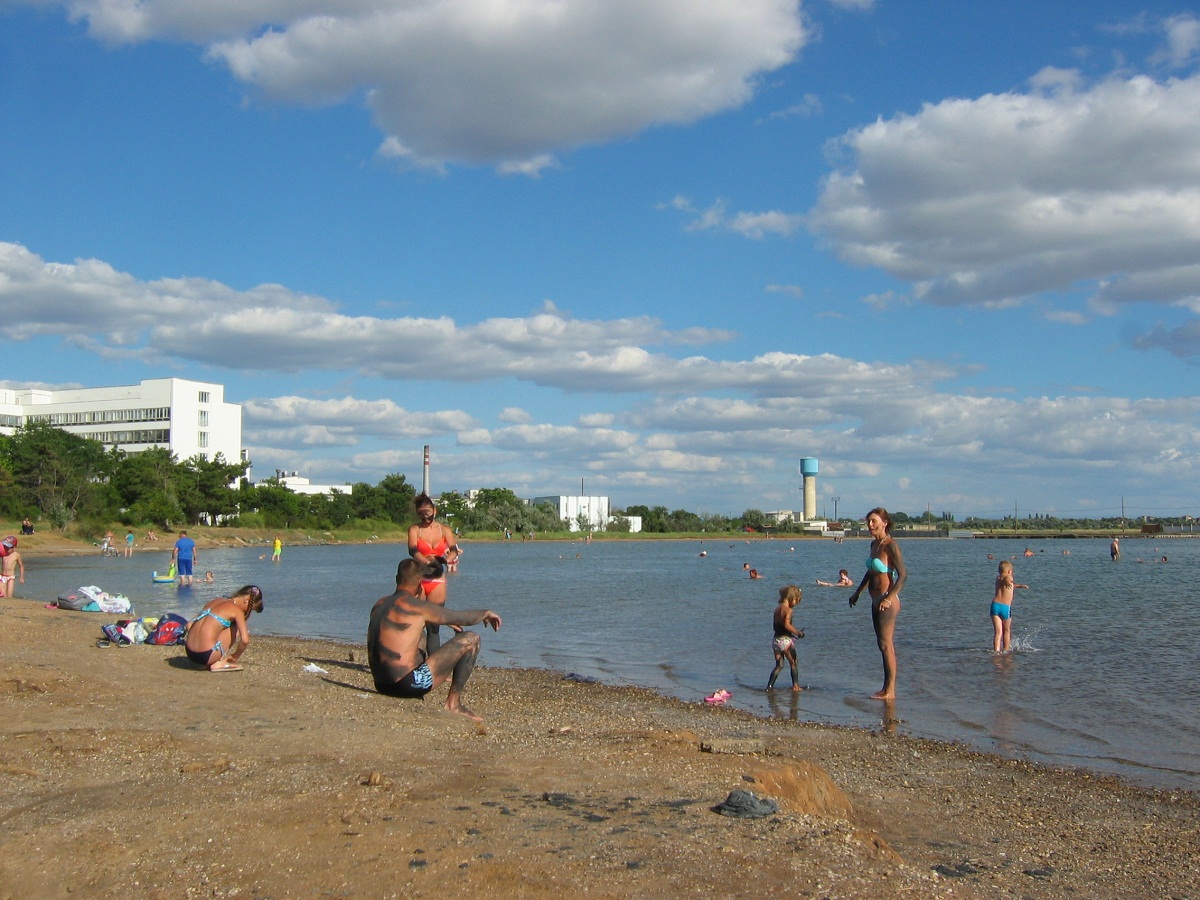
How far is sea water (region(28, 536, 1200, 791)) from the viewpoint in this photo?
1141 centimetres

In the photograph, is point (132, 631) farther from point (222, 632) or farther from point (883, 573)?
point (883, 573)

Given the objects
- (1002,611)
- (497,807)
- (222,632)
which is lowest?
(1002,611)

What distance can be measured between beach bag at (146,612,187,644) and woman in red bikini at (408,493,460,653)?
17.0 ft

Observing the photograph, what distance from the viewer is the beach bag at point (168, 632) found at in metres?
13.5

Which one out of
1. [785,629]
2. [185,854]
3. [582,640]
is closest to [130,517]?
[582,640]

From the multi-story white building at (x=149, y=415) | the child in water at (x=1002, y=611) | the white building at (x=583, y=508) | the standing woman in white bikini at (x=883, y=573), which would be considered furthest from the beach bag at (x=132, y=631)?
the white building at (x=583, y=508)

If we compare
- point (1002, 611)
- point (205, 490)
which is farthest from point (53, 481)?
point (1002, 611)

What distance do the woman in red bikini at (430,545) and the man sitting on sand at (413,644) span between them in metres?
1.07

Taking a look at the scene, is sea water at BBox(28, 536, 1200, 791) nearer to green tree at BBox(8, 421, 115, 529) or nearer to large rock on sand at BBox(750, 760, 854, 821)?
large rock on sand at BBox(750, 760, 854, 821)

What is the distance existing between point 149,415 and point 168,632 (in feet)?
351

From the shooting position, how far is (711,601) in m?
32.1

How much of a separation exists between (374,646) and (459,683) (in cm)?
90

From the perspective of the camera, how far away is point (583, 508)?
17700 cm

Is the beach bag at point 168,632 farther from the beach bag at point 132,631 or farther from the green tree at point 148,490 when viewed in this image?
the green tree at point 148,490
